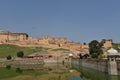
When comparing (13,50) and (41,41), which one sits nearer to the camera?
(13,50)

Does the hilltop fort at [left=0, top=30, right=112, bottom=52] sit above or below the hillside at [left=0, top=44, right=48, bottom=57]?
above

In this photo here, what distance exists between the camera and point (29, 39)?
135 metres

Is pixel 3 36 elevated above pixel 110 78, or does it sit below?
above

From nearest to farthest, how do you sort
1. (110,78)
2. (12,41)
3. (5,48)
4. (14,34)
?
(110,78) → (5,48) → (12,41) → (14,34)

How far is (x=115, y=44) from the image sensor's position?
5723 inches

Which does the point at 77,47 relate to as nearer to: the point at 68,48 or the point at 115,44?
the point at 68,48

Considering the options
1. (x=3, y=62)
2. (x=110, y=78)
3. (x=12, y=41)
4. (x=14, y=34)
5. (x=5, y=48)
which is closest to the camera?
(x=110, y=78)

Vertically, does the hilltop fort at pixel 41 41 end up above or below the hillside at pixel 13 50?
above

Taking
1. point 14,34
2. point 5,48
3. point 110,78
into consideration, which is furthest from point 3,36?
point 110,78

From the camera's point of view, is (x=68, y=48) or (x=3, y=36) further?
(x=3, y=36)

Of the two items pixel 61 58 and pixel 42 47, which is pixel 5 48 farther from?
pixel 61 58

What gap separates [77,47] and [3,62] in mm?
43829

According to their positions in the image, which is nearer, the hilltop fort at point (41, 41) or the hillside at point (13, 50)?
the hillside at point (13, 50)

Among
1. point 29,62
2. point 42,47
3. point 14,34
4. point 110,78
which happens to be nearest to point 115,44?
point 42,47
